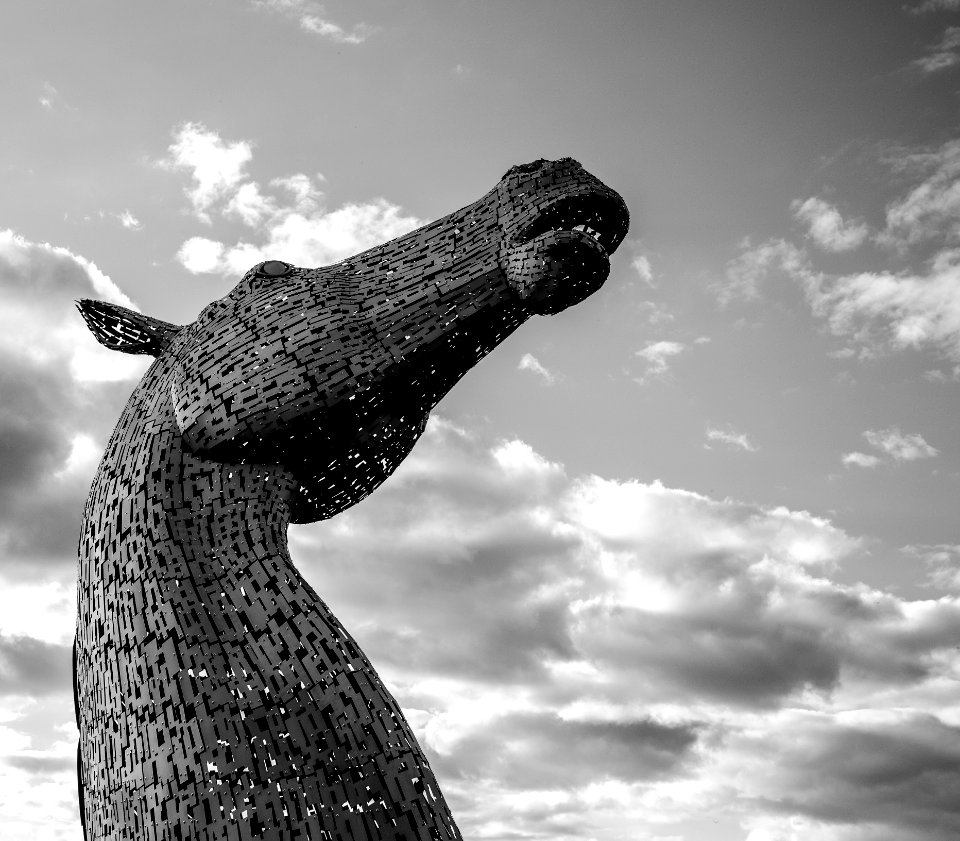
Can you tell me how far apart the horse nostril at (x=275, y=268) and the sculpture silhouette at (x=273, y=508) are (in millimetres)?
11

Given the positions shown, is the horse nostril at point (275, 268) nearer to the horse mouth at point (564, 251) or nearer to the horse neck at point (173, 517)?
the horse neck at point (173, 517)

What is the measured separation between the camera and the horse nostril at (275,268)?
4.21 metres

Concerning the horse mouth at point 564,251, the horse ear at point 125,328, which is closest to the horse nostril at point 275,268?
the horse ear at point 125,328

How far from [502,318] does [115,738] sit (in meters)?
1.81

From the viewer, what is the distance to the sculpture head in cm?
376

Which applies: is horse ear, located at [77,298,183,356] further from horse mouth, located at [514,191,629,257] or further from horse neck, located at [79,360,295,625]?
horse mouth, located at [514,191,629,257]

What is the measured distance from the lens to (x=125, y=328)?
4.44m

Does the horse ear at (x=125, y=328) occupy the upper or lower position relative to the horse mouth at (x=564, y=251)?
upper

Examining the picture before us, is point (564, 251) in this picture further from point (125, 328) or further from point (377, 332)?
point (125, 328)

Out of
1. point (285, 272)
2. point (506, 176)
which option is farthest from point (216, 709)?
point (506, 176)

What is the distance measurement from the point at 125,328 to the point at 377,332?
116 centimetres

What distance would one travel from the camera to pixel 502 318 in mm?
3932

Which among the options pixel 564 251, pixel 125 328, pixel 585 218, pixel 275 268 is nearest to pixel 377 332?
pixel 275 268

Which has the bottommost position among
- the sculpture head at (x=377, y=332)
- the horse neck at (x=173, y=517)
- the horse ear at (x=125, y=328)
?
the horse neck at (x=173, y=517)
